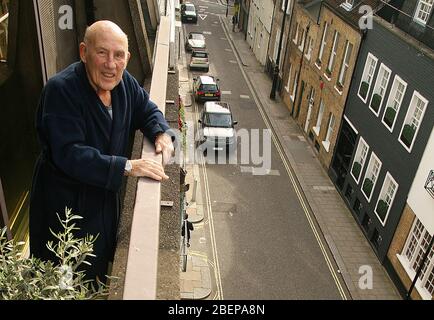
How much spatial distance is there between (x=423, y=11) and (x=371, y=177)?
6430mm

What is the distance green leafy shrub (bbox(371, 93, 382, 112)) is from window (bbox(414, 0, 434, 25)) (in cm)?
315

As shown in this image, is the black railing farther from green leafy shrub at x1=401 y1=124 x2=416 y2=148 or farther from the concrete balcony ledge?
the concrete balcony ledge

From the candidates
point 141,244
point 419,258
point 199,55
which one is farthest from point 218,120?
point 141,244

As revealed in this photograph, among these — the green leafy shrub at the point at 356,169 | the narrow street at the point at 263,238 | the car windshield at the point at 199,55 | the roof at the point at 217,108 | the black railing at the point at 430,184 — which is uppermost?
the black railing at the point at 430,184

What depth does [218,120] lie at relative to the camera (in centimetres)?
2356

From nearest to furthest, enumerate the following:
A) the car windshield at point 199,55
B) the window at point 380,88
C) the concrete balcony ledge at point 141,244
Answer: the concrete balcony ledge at point 141,244, the window at point 380,88, the car windshield at point 199,55

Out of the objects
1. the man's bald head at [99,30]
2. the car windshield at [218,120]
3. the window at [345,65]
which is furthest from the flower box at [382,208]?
the man's bald head at [99,30]

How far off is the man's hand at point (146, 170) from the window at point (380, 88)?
15.0 metres

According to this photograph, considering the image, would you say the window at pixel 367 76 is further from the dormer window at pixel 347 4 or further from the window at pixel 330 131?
the dormer window at pixel 347 4

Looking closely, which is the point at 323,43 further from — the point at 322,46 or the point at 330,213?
the point at 330,213

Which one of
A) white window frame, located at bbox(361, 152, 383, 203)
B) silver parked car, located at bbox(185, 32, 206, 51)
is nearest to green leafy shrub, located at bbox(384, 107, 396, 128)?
white window frame, located at bbox(361, 152, 383, 203)

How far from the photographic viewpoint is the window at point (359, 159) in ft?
58.4
